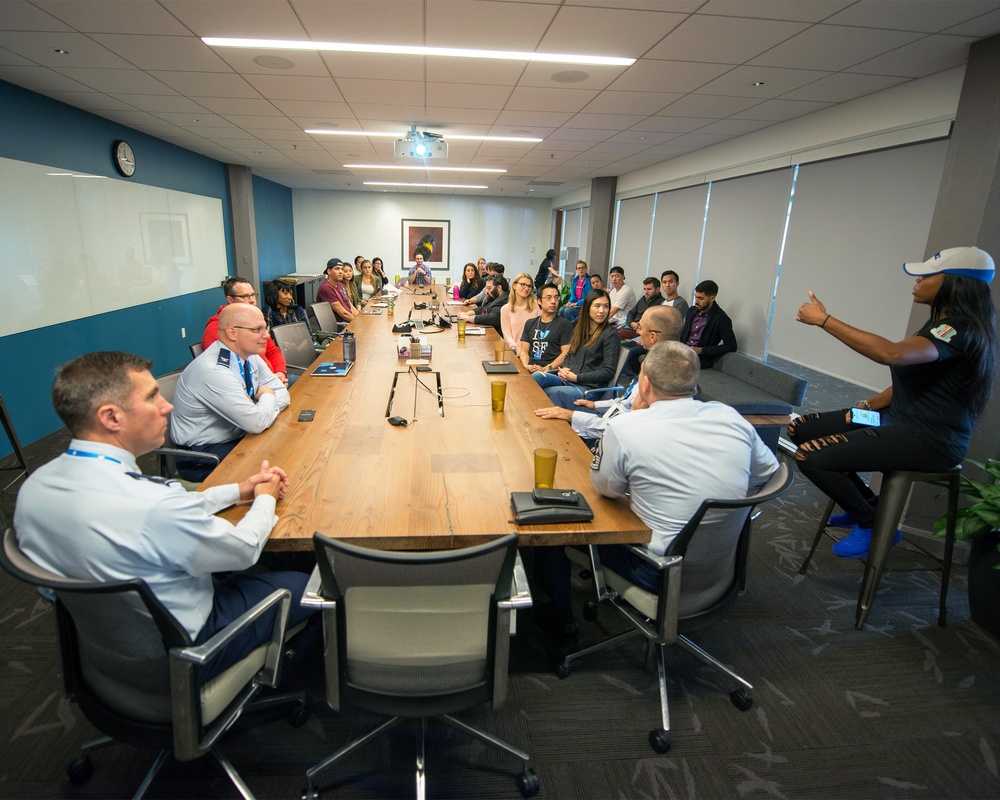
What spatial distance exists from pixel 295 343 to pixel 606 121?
352 cm

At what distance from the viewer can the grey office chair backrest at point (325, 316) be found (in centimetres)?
591

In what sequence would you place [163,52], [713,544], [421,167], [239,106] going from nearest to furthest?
[713,544], [163,52], [239,106], [421,167]

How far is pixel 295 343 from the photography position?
4.61m

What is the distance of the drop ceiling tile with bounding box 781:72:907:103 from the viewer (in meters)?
3.66

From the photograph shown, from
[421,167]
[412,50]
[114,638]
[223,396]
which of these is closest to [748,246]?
[412,50]

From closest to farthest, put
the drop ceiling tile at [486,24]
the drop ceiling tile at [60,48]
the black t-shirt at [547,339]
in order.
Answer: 1. the drop ceiling tile at [486,24]
2. the drop ceiling tile at [60,48]
3. the black t-shirt at [547,339]

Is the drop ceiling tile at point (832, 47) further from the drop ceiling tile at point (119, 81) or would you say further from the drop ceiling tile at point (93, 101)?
the drop ceiling tile at point (93, 101)

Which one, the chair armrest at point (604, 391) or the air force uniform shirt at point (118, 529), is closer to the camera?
the air force uniform shirt at point (118, 529)

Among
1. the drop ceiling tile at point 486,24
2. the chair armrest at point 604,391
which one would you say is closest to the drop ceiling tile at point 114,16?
the drop ceiling tile at point 486,24

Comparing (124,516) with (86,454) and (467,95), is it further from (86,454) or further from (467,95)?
(467,95)

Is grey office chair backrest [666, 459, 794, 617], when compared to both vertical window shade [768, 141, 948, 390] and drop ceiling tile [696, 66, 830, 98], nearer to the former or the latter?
vertical window shade [768, 141, 948, 390]

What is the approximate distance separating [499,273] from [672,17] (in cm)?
486

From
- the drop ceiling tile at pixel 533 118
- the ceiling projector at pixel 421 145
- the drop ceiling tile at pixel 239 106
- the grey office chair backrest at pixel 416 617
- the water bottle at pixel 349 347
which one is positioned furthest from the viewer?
the ceiling projector at pixel 421 145

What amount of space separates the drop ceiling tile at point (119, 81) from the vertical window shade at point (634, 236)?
6196 mm
